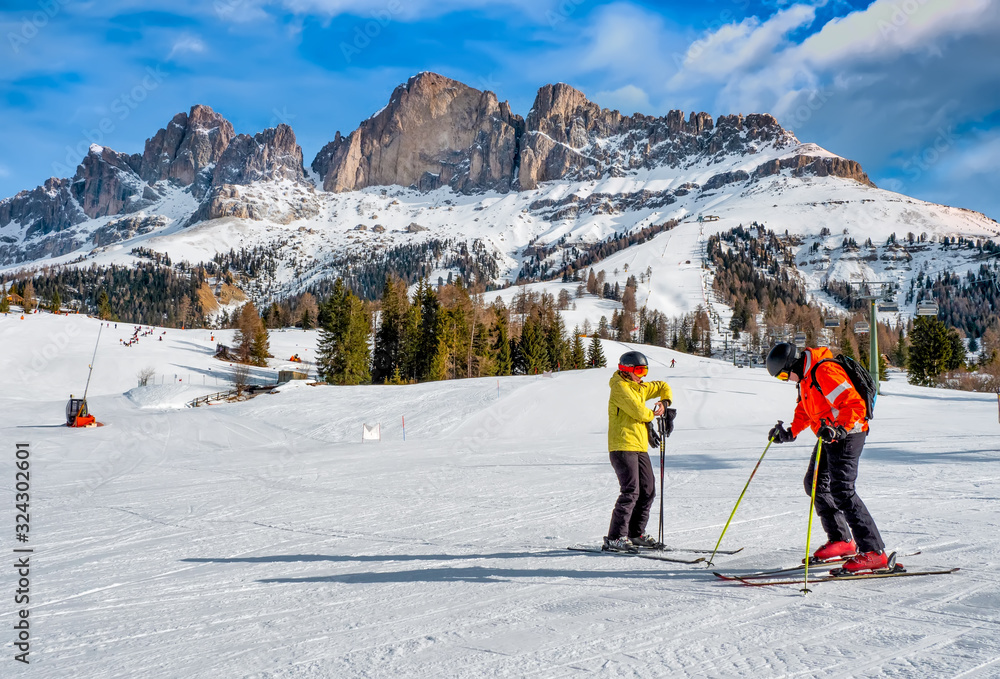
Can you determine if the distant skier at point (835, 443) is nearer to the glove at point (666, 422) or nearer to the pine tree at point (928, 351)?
the glove at point (666, 422)

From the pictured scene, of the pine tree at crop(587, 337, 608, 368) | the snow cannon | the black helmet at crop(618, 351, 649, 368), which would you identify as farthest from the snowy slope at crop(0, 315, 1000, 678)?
the pine tree at crop(587, 337, 608, 368)

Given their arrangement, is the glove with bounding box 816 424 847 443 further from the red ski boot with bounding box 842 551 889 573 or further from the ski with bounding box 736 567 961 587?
the ski with bounding box 736 567 961 587

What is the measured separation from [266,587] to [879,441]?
592 inches

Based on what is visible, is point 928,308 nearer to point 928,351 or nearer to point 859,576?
point 859,576

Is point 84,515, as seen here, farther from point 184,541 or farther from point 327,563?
point 327,563

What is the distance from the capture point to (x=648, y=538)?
603 centimetres

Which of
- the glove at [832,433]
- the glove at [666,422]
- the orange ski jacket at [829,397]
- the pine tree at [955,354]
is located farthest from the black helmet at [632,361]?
the pine tree at [955,354]

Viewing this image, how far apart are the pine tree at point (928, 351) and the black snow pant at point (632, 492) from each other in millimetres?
68764

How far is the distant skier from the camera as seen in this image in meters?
4.82

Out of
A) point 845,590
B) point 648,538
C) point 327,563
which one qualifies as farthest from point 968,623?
point 327,563

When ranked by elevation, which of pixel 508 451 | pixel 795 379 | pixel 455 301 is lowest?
pixel 508 451

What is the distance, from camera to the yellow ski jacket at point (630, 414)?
578 cm

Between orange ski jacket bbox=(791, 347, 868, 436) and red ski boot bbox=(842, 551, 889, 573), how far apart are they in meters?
1.05

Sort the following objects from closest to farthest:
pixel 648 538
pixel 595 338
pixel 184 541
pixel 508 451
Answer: pixel 648 538 → pixel 184 541 → pixel 508 451 → pixel 595 338
